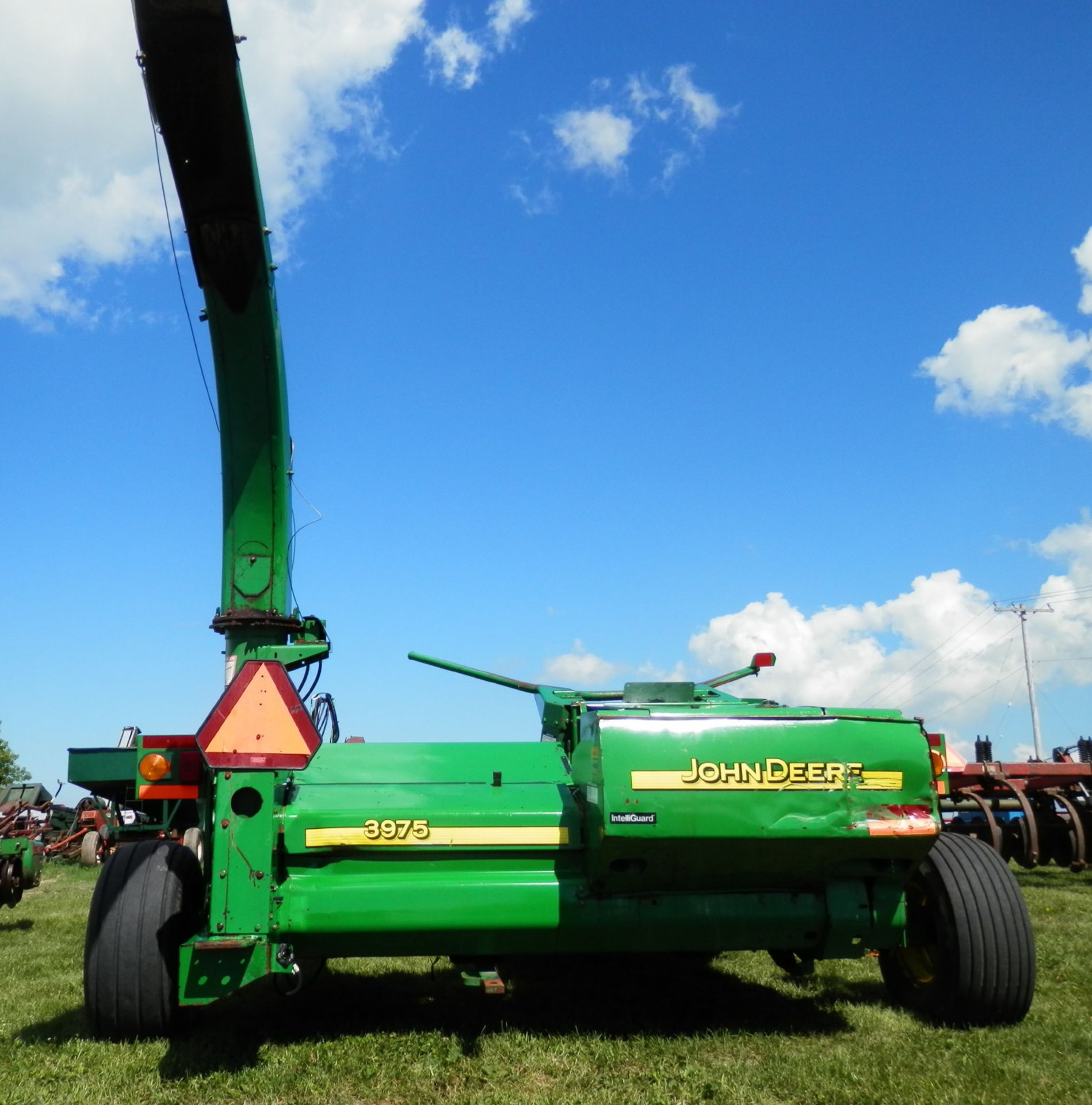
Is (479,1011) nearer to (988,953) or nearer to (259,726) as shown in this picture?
(259,726)

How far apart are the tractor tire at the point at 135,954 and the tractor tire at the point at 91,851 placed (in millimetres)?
13855

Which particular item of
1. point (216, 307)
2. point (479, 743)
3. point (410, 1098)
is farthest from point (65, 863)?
point (410, 1098)

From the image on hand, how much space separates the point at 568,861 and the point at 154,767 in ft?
6.22

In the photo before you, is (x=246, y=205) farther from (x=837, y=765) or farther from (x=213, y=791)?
(x=837, y=765)

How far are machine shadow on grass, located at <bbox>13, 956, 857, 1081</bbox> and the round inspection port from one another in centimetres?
93

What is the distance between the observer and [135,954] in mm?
4453

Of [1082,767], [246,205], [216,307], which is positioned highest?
[246,205]

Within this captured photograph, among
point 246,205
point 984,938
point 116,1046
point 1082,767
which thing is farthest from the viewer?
point 1082,767

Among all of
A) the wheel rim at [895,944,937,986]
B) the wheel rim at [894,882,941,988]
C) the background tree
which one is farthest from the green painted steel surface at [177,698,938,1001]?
the background tree

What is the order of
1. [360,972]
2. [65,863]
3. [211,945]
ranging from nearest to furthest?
1. [211,945]
2. [360,972]
3. [65,863]

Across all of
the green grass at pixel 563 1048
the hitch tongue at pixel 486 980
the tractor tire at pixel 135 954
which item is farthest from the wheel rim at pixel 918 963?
the tractor tire at pixel 135 954

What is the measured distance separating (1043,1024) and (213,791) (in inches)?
145

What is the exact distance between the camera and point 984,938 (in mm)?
4770

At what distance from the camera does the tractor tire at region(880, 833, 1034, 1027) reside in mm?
4734
